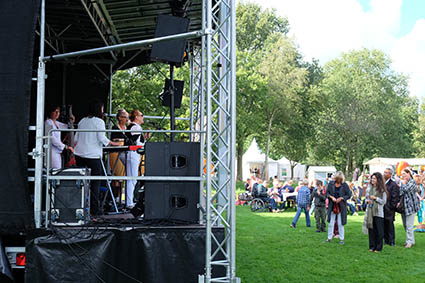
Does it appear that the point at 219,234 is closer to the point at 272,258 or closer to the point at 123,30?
the point at 272,258

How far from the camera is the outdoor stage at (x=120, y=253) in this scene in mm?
5113

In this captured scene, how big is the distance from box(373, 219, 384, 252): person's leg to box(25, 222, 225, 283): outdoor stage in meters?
5.82

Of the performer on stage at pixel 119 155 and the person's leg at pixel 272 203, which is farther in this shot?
the person's leg at pixel 272 203

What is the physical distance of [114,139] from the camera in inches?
339

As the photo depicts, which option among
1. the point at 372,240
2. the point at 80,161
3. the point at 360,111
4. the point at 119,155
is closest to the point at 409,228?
the point at 372,240

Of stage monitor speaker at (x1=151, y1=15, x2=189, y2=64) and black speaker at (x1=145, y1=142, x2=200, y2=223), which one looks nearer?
stage monitor speaker at (x1=151, y1=15, x2=189, y2=64)

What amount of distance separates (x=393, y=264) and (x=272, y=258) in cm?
233

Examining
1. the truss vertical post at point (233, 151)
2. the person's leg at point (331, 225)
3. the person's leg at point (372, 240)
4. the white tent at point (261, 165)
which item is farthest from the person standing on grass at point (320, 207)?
the white tent at point (261, 165)

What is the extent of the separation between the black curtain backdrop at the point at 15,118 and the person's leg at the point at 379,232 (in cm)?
745

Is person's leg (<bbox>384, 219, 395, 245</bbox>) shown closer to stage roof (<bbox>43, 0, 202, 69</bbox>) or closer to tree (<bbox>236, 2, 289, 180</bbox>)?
stage roof (<bbox>43, 0, 202, 69</bbox>)

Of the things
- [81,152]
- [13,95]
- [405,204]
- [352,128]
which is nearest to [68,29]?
[81,152]

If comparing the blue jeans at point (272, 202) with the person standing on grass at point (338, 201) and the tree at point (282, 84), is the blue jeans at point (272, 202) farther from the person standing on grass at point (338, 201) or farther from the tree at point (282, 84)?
the tree at point (282, 84)

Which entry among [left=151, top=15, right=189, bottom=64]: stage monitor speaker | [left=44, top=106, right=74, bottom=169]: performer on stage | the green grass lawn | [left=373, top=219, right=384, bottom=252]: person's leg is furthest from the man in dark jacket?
[left=44, top=106, right=74, bottom=169]: performer on stage

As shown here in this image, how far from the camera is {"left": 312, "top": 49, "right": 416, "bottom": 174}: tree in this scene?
49125 millimetres
